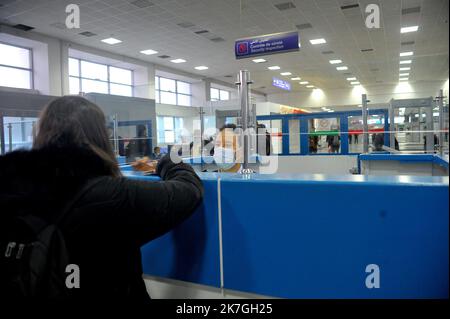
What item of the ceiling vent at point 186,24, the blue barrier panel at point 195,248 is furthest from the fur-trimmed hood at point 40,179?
the ceiling vent at point 186,24

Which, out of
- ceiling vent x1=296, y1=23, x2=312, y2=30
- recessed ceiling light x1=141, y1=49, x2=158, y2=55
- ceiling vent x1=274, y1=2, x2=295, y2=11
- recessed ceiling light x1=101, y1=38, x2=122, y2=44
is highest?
recessed ceiling light x1=141, y1=49, x2=158, y2=55

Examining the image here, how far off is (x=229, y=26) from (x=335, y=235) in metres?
9.37

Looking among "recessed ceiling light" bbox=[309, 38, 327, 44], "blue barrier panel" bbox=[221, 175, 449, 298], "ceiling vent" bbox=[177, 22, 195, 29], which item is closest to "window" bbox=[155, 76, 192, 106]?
"ceiling vent" bbox=[177, 22, 195, 29]

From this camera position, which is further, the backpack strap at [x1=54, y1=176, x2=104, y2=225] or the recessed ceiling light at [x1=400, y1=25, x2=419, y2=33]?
the recessed ceiling light at [x1=400, y1=25, x2=419, y2=33]

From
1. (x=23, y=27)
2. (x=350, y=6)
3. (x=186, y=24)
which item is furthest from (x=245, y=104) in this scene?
(x=23, y=27)

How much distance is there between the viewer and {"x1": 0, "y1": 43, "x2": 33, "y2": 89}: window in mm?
10000

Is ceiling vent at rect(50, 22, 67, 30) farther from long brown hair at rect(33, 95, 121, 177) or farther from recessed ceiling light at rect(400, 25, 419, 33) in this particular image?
long brown hair at rect(33, 95, 121, 177)

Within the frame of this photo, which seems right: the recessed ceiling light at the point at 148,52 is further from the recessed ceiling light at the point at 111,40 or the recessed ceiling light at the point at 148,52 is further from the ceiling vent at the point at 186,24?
the ceiling vent at the point at 186,24

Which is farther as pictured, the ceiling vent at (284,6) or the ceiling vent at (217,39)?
the ceiling vent at (217,39)

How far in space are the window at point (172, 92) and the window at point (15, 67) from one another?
5651 mm

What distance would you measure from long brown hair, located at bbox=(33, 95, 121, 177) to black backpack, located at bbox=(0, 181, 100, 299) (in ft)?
0.51

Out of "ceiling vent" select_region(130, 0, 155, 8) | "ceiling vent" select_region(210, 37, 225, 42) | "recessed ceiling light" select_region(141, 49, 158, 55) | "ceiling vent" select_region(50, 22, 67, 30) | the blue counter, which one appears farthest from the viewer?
"recessed ceiling light" select_region(141, 49, 158, 55)

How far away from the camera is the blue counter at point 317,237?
1.06m

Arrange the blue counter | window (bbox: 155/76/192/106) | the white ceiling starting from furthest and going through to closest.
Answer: window (bbox: 155/76/192/106) < the white ceiling < the blue counter
